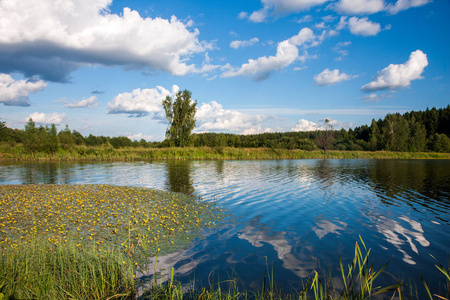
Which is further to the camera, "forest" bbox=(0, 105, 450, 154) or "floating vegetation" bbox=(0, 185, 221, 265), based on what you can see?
"forest" bbox=(0, 105, 450, 154)

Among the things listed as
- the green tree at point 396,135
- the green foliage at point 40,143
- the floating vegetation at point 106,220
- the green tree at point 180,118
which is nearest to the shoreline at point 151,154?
the green foliage at point 40,143

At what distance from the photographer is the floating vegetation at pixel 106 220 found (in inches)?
299

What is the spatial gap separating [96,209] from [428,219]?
1425 cm

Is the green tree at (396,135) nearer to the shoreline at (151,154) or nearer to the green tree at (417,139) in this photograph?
the green tree at (417,139)

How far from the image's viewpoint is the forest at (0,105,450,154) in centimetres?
4830

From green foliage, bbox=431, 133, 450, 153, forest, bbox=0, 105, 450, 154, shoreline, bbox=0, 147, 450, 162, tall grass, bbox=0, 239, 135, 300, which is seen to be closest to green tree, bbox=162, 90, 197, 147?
forest, bbox=0, 105, 450, 154

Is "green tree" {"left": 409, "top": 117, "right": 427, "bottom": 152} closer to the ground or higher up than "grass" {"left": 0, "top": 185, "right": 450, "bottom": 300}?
higher up

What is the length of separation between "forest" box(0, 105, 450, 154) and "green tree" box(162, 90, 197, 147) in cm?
166

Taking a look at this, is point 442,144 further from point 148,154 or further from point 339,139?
point 148,154

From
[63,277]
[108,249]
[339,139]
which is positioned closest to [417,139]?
[339,139]

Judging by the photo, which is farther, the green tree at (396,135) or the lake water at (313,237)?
the green tree at (396,135)

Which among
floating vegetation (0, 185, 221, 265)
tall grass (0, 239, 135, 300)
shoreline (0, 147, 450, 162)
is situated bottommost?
floating vegetation (0, 185, 221, 265)

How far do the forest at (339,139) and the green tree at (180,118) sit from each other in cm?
166

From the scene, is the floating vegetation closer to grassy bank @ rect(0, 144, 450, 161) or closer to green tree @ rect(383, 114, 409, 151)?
grassy bank @ rect(0, 144, 450, 161)
